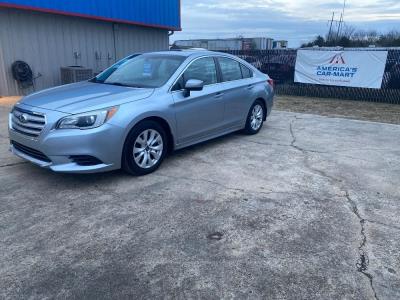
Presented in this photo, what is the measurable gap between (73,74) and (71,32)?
1.70 meters

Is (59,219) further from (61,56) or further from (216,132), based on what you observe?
(61,56)

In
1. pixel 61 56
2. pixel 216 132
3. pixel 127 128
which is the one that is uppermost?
pixel 61 56

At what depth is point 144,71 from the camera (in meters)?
5.25

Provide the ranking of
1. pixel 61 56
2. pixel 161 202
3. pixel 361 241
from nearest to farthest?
pixel 361 241, pixel 161 202, pixel 61 56

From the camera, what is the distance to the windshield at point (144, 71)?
5.00 metres

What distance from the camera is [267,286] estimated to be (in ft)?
8.61

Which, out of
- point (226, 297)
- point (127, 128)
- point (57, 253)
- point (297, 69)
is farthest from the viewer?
point (297, 69)

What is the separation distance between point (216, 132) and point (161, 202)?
223cm

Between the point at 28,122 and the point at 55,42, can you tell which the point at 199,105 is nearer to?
the point at 28,122

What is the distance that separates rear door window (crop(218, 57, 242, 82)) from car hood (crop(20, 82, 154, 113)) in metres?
1.71

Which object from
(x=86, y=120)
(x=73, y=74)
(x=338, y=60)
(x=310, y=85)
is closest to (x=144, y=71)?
(x=86, y=120)

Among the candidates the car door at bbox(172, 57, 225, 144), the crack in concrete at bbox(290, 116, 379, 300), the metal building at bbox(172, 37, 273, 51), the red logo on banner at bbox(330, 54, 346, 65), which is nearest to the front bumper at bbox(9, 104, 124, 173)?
the car door at bbox(172, 57, 225, 144)

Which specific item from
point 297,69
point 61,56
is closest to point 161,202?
point 61,56

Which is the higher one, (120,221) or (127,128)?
(127,128)
